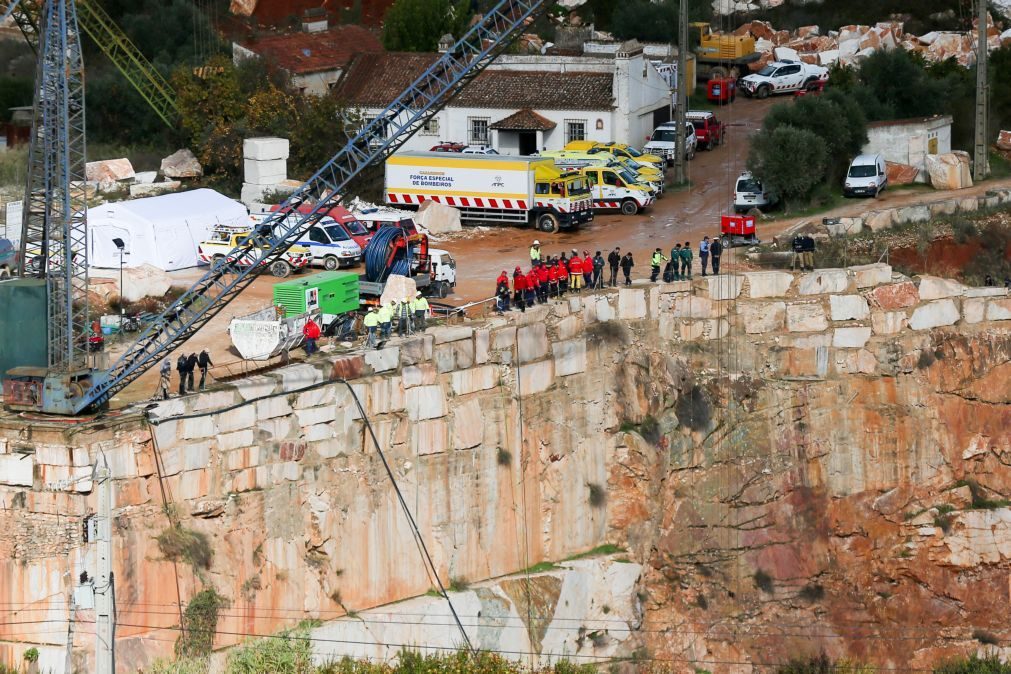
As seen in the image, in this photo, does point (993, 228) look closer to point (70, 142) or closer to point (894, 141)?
point (894, 141)

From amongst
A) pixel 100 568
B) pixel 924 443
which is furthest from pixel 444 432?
pixel 924 443

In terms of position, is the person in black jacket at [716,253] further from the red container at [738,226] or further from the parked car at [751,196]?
the parked car at [751,196]

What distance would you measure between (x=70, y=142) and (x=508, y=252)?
734 inches

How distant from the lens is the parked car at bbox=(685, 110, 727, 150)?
70.6 m

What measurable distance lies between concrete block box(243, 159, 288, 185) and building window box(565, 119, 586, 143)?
12861 mm

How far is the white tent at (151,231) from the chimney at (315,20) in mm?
29313

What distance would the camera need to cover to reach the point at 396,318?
1809 inches

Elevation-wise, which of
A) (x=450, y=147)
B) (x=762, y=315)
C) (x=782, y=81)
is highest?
(x=782, y=81)

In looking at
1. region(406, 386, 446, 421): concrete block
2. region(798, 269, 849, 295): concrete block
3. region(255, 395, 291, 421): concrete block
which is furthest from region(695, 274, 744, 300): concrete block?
region(255, 395, 291, 421): concrete block

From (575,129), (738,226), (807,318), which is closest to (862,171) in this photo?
(738,226)

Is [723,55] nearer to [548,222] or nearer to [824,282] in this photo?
[548,222]

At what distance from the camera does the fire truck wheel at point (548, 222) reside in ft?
190

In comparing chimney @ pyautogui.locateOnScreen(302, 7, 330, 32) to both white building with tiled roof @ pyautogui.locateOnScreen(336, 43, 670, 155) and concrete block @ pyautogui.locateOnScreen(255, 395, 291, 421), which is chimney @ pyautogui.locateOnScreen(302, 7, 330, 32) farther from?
concrete block @ pyautogui.locateOnScreen(255, 395, 291, 421)

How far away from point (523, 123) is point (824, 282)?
18252 millimetres
